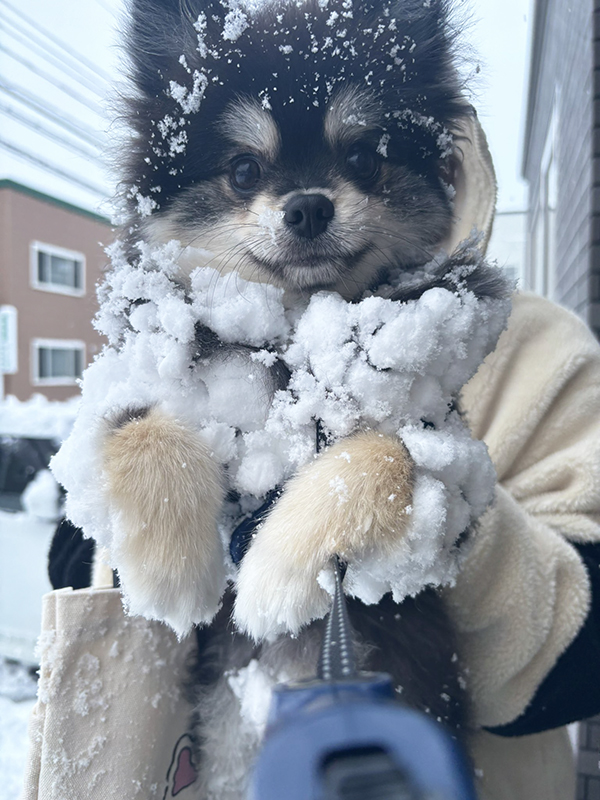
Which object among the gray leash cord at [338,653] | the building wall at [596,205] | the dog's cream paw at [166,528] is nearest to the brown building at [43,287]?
the dog's cream paw at [166,528]

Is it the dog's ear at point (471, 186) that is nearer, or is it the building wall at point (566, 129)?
the dog's ear at point (471, 186)

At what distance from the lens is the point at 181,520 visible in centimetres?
84

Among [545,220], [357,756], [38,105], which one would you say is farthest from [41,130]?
[545,220]

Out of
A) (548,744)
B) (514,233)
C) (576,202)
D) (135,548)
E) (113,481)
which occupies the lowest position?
(548,744)

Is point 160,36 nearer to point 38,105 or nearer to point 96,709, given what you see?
point 38,105

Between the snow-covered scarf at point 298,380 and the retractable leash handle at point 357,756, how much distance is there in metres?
0.43

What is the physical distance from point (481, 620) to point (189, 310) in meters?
0.87

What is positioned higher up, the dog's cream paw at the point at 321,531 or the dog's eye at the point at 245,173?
the dog's eye at the point at 245,173

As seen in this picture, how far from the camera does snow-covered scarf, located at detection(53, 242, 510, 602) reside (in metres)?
0.75

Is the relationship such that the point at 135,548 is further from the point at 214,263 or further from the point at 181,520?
the point at 214,263

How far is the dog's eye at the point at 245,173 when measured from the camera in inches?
41.2

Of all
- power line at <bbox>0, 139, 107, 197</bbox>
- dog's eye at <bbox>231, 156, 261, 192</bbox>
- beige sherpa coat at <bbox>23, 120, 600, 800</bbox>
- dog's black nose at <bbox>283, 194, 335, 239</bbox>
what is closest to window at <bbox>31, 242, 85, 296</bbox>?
power line at <bbox>0, 139, 107, 197</bbox>

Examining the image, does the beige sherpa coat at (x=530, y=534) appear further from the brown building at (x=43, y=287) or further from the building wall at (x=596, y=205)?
the brown building at (x=43, y=287)

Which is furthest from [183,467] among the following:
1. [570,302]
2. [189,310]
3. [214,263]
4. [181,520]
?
[570,302]
